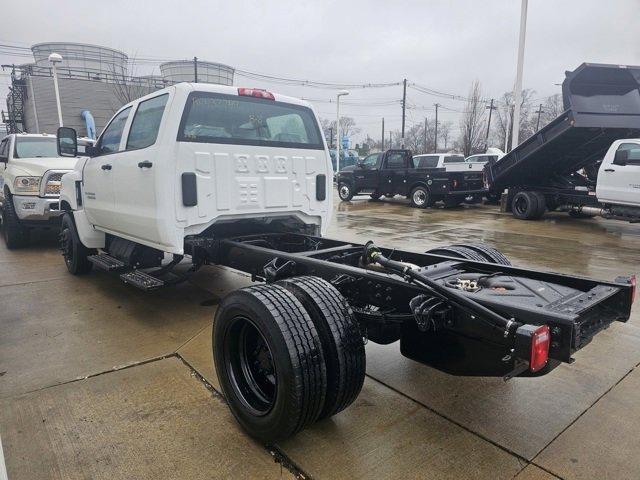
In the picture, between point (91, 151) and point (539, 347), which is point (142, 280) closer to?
point (91, 151)

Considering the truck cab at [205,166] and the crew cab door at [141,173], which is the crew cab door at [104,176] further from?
the crew cab door at [141,173]

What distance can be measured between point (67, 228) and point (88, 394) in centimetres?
374

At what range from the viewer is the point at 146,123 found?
444 centimetres

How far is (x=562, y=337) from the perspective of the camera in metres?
1.99

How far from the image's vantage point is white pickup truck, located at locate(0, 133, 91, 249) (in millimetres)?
7551

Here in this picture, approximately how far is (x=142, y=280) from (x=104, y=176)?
4.89ft

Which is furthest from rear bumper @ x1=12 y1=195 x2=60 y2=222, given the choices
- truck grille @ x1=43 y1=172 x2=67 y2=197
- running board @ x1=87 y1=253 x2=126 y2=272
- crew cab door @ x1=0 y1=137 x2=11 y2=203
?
running board @ x1=87 y1=253 x2=126 y2=272

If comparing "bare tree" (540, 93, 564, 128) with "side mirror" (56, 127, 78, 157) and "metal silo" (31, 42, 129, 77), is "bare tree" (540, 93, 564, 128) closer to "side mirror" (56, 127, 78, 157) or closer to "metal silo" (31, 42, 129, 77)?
"metal silo" (31, 42, 129, 77)

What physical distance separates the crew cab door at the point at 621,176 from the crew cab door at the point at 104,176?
9767 millimetres

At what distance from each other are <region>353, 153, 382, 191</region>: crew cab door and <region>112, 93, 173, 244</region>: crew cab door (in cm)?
1346

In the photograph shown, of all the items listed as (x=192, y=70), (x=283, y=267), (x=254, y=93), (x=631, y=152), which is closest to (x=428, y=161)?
(x=631, y=152)

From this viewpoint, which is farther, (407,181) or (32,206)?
(407,181)

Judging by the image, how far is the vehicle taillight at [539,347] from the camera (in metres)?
1.89

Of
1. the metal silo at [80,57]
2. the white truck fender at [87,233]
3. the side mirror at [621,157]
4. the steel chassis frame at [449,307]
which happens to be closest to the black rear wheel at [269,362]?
the steel chassis frame at [449,307]
